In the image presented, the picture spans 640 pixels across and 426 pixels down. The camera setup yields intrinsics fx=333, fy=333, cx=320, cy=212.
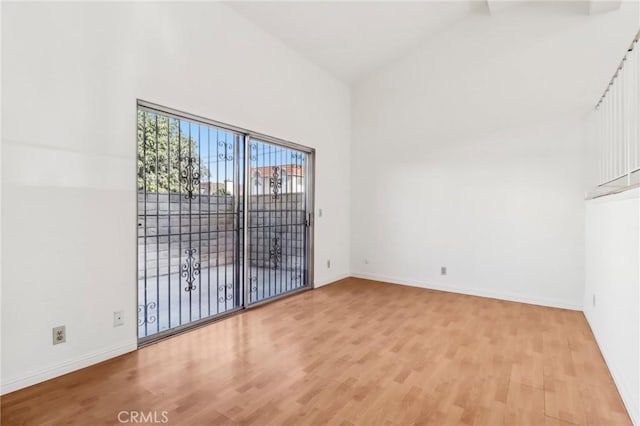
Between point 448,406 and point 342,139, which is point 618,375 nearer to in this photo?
point 448,406

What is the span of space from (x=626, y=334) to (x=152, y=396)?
317 centimetres

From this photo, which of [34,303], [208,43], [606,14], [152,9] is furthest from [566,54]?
[34,303]

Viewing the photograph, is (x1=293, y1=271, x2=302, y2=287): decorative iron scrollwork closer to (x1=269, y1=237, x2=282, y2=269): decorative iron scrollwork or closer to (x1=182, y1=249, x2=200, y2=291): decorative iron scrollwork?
(x1=269, y1=237, x2=282, y2=269): decorative iron scrollwork

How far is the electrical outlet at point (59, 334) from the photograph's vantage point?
2402 mm

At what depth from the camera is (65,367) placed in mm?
2449

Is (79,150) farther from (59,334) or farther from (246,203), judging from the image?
(246,203)

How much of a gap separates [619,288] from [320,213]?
3.60 m

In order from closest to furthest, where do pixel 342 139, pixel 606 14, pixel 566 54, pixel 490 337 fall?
pixel 490 337
pixel 606 14
pixel 566 54
pixel 342 139

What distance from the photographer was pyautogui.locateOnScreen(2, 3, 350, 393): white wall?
2.21 metres

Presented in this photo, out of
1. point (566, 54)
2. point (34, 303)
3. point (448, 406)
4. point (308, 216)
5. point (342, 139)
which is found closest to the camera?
point (448, 406)

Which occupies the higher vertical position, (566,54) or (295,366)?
(566,54)

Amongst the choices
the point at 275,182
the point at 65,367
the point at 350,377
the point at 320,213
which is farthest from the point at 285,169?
the point at 65,367

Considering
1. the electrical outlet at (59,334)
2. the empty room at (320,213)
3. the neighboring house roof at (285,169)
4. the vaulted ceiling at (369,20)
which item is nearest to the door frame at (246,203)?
the empty room at (320,213)

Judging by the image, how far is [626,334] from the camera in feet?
7.30
